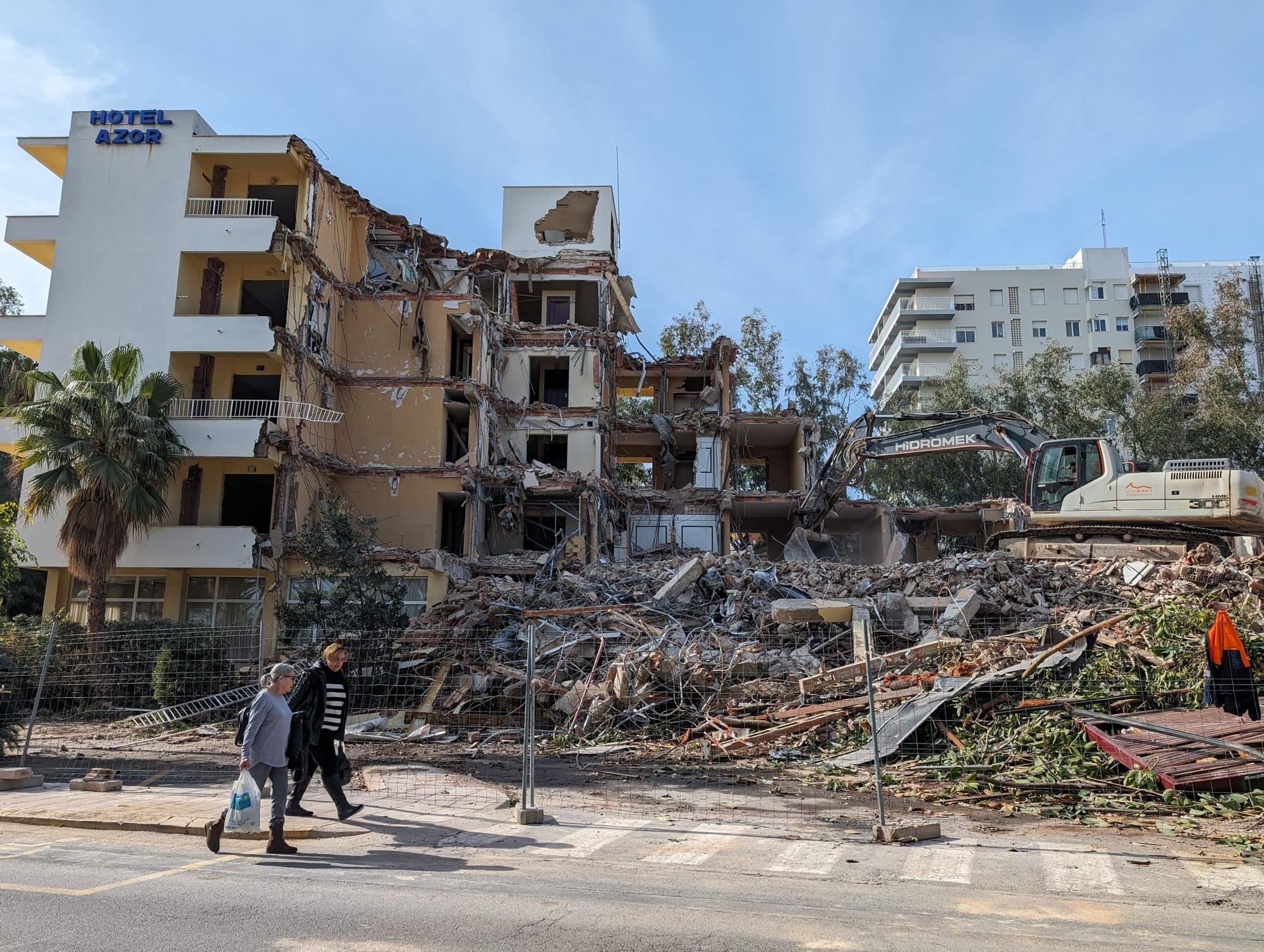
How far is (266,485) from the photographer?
28766 millimetres

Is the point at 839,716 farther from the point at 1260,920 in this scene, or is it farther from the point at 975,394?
the point at 975,394

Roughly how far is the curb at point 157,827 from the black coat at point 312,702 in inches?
30.4

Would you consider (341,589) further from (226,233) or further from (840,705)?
(226,233)

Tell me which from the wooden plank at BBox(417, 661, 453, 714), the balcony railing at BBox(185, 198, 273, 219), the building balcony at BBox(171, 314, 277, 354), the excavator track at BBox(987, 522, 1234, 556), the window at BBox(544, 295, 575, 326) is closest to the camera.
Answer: the wooden plank at BBox(417, 661, 453, 714)

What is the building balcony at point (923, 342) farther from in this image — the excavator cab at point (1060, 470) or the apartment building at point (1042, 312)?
the excavator cab at point (1060, 470)

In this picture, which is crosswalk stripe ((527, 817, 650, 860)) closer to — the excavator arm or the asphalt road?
the asphalt road

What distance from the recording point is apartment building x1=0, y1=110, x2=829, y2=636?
2636 cm

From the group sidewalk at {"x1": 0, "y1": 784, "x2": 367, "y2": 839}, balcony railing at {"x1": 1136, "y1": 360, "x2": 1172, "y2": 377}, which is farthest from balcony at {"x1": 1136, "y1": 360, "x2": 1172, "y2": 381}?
sidewalk at {"x1": 0, "y1": 784, "x2": 367, "y2": 839}

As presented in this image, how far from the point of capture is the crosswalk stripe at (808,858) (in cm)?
691

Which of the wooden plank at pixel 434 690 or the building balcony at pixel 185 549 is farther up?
the building balcony at pixel 185 549

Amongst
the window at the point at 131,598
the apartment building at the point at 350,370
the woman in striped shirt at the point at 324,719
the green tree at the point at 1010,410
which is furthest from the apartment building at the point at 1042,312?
the woman in striped shirt at the point at 324,719

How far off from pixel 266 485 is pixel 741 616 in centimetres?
1733

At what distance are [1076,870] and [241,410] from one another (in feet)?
85.0

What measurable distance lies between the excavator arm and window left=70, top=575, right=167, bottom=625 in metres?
19.1
